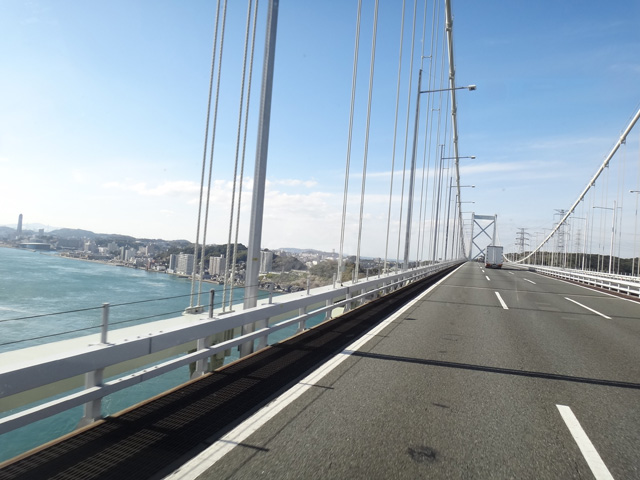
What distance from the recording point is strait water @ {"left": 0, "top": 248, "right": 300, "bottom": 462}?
5.47 metres

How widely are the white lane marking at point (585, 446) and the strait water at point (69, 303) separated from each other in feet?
13.1

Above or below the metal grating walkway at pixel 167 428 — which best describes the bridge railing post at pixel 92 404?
above

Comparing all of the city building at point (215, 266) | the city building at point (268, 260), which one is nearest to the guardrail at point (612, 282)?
the city building at point (268, 260)

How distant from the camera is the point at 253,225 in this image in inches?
289

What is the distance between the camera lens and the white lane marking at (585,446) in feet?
10.9

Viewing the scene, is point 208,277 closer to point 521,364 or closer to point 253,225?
point 253,225

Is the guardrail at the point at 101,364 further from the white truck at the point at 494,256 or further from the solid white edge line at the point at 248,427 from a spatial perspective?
the white truck at the point at 494,256

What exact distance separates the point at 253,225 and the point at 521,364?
4.70m

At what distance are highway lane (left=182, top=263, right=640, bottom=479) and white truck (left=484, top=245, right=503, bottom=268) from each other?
56.1 m

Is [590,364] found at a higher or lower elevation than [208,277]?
lower

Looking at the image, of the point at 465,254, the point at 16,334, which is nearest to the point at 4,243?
the point at 16,334

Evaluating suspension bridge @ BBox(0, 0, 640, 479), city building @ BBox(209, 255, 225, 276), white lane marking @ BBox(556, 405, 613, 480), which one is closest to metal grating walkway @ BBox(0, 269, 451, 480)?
suspension bridge @ BBox(0, 0, 640, 479)

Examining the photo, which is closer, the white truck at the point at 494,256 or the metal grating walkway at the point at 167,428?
the metal grating walkway at the point at 167,428

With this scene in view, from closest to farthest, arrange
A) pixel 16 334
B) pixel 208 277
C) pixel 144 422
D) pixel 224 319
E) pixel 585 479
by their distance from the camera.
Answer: pixel 585 479 → pixel 144 422 → pixel 224 319 → pixel 16 334 → pixel 208 277
